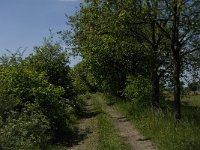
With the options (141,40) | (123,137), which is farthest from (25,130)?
(141,40)

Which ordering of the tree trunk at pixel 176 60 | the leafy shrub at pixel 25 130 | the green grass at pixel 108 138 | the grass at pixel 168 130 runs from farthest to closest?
the tree trunk at pixel 176 60 → the green grass at pixel 108 138 → the grass at pixel 168 130 → the leafy shrub at pixel 25 130

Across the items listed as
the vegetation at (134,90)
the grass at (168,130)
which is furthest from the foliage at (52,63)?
the grass at (168,130)

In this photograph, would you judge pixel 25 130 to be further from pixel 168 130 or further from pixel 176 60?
pixel 176 60

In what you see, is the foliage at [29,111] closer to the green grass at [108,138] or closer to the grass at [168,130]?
A: the green grass at [108,138]

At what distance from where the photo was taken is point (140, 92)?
91.5ft

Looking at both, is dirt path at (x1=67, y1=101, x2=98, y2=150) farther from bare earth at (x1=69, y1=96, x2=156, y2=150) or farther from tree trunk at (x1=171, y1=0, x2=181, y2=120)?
tree trunk at (x1=171, y1=0, x2=181, y2=120)

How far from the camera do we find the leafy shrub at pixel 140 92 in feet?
89.2

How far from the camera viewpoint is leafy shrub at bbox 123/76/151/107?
27203 mm

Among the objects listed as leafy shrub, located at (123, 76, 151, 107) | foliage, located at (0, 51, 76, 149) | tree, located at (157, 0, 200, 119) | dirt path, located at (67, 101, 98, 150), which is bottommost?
dirt path, located at (67, 101, 98, 150)

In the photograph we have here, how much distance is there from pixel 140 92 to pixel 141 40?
5.46 m

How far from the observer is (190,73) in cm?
2634

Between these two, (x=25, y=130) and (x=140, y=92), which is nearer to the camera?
(x=25, y=130)

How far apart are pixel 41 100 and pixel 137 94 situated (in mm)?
10574

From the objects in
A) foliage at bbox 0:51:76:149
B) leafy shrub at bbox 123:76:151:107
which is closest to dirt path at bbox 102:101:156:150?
foliage at bbox 0:51:76:149
